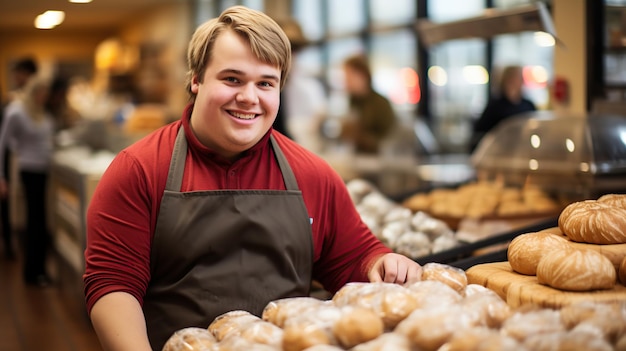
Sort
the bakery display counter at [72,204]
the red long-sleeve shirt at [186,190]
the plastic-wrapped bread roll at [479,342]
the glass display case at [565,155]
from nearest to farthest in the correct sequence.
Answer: the plastic-wrapped bread roll at [479,342], the red long-sleeve shirt at [186,190], the glass display case at [565,155], the bakery display counter at [72,204]

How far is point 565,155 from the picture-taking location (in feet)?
11.7

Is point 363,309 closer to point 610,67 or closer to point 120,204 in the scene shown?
point 120,204

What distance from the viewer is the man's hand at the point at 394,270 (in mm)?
1859

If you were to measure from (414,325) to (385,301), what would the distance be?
132 millimetres

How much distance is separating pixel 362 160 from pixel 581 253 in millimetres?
5271

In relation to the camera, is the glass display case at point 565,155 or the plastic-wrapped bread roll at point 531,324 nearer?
the plastic-wrapped bread roll at point 531,324

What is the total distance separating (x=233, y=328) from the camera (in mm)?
1482

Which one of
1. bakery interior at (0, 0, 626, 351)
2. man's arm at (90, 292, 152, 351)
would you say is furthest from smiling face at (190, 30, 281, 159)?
man's arm at (90, 292, 152, 351)

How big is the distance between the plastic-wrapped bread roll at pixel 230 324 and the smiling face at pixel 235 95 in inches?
18.7

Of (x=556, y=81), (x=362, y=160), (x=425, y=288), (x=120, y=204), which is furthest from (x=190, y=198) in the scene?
(x=362, y=160)

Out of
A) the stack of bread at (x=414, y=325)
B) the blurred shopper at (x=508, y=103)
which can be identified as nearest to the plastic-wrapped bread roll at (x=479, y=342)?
→ the stack of bread at (x=414, y=325)

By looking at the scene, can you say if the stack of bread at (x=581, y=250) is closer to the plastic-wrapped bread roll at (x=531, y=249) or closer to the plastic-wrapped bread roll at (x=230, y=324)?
Result: the plastic-wrapped bread roll at (x=531, y=249)

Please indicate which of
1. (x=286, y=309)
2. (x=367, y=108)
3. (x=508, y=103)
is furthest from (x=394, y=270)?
(x=508, y=103)

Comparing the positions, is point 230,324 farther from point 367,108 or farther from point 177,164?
point 367,108
